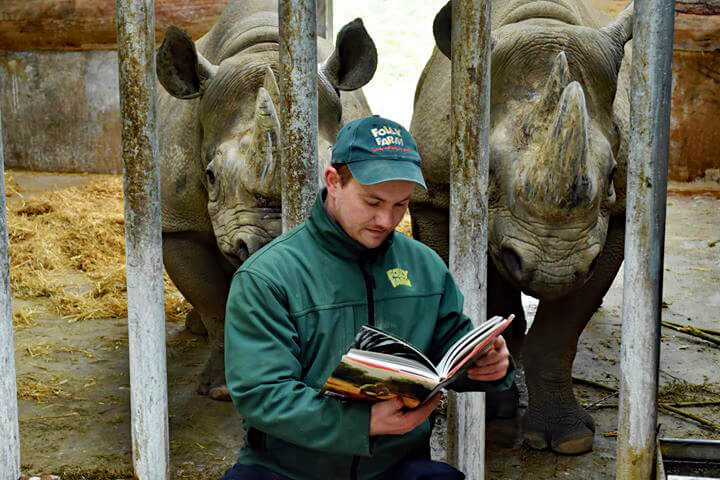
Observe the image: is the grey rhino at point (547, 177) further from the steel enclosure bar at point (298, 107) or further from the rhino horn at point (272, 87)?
the steel enclosure bar at point (298, 107)

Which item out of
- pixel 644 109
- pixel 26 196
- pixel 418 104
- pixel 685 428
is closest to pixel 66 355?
pixel 418 104

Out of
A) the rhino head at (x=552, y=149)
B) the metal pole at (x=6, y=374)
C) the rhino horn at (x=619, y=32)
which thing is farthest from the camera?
the rhino horn at (x=619, y=32)

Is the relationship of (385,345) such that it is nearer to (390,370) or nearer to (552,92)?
(390,370)

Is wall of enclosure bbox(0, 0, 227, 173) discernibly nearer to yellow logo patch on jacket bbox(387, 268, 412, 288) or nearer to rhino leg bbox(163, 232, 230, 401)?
rhino leg bbox(163, 232, 230, 401)

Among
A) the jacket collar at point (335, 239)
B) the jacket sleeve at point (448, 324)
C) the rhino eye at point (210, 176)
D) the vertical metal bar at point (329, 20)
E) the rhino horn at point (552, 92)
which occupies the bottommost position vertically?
the jacket sleeve at point (448, 324)

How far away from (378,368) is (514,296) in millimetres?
2608

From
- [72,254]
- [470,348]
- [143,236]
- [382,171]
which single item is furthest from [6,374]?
[72,254]

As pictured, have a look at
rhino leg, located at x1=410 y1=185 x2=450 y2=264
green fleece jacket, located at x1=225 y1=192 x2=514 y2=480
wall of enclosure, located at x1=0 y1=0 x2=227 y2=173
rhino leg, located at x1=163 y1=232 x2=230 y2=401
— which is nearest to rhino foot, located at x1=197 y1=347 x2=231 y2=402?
rhino leg, located at x1=163 y1=232 x2=230 y2=401

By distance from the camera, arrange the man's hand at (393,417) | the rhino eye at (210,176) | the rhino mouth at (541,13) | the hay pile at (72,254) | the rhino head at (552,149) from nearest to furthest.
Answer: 1. the man's hand at (393,417)
2. the rhino head at (552,149)
3. the rhino eye at (210,176)
4. the rhino mouth at (541,13)
5. the hay pile at (72,254)

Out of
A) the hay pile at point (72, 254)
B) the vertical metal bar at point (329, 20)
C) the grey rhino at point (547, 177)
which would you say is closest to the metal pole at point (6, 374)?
the grey rhino at point (547, 177)

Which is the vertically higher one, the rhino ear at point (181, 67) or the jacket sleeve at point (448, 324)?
the rhino ear at point (181, 67)

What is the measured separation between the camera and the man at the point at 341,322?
245 centimetres

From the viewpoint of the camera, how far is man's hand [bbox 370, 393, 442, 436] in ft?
7.89

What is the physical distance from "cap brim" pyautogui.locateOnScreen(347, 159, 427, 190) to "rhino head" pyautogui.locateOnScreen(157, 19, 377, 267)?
1448mm
